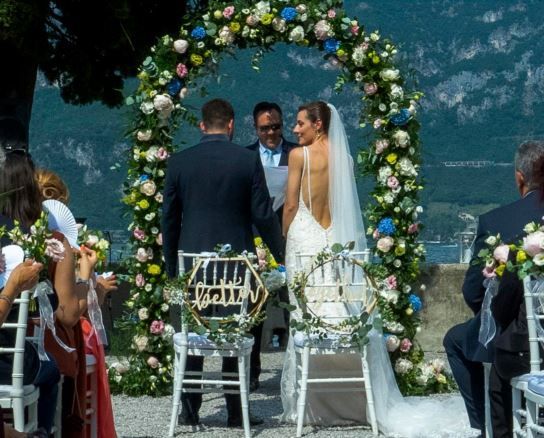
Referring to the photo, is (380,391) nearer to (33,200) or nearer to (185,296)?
(185,296)

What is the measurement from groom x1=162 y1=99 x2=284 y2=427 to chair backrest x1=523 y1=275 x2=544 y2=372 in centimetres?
278

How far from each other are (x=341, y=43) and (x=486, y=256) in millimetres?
4369

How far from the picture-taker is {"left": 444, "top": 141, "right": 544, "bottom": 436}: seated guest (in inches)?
238

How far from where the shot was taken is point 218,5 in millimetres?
9805

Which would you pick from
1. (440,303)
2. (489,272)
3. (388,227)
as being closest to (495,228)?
(489,272)

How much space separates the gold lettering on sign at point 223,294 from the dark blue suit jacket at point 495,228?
1.69 meters

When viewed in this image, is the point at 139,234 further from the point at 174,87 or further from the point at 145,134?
the point at 174,87

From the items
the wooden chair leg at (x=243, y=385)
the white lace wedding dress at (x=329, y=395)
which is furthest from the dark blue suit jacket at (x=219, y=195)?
the wooden chair leg at (x=243, y=385)

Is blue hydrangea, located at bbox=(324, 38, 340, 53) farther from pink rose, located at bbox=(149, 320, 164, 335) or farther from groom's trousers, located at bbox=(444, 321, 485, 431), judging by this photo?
groom's trousers, located at bbox=(444, 321, 485, 431)

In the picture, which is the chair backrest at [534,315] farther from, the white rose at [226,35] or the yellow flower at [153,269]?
the white rose at [226,35]

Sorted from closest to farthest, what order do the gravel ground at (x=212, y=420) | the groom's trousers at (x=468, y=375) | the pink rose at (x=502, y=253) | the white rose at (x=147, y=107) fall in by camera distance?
the pink rose at (x=502, y=253) < the groom's trousers at (x=468, y=375) < the gravel ground at (x=212, y=420) < the white rose at (x=147, y=107)

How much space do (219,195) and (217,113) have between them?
20.2 inches

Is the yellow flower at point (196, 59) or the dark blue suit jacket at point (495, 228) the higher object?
the yellow flower at point (196, 59)

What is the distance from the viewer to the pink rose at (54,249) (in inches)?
212
